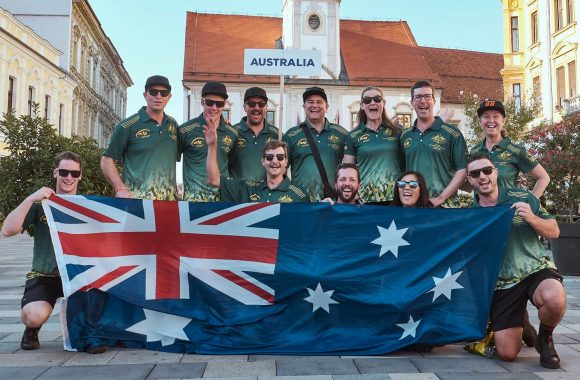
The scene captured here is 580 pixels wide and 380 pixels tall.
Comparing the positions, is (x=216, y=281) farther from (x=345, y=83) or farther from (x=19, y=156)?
(x=345, y=83)

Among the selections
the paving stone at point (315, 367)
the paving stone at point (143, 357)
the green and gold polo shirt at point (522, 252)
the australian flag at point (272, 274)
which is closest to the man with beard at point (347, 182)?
the australian flag at point (272, 274)

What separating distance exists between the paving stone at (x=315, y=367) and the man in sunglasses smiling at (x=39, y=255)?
7.61 ft

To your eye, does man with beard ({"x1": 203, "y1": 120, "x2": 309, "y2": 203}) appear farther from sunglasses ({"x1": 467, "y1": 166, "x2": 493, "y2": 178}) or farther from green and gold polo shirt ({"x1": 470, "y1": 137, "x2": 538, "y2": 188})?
green and gold polo shirt ({"x1": 470, "y1": 137, "x2": 538, "y2": 188})

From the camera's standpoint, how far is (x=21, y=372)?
14.4 feet

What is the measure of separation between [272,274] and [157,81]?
2426 mm

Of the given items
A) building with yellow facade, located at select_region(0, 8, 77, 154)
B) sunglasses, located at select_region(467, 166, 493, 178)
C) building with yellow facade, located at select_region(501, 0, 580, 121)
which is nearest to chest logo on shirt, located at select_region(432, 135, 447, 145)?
sunglasses, located at select_region(467, 166, 493, 178)

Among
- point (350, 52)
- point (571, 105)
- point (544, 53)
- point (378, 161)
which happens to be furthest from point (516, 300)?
point (350, 52)

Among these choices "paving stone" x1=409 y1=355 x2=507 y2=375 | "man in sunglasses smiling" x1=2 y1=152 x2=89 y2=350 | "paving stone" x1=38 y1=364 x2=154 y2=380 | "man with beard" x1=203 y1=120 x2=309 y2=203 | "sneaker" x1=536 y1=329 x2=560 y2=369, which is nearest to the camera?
"paving stone" x1=38 y1=364 x2=154 y2=380

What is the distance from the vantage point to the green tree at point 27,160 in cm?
1009

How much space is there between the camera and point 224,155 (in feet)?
20.4

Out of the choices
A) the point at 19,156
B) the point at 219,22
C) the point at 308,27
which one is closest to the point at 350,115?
the point at 308,27

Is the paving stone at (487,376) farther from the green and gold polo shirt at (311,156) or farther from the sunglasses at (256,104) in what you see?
the sunglasses at (256,104)

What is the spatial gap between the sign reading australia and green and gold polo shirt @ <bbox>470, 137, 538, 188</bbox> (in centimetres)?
248

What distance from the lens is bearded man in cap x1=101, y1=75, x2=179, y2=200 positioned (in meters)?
5.88
